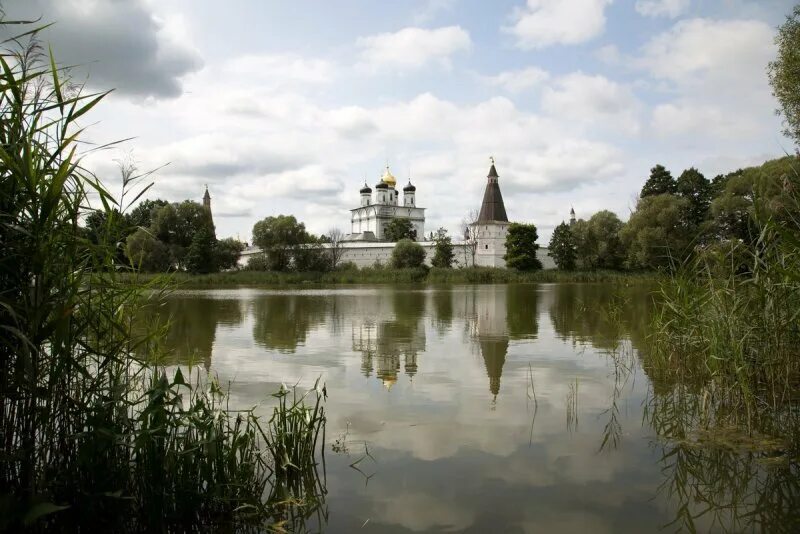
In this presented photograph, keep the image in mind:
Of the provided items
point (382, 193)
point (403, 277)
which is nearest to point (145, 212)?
point (403, 277)

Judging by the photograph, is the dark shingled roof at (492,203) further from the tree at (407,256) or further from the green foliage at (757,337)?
the green foliage at (757,337)

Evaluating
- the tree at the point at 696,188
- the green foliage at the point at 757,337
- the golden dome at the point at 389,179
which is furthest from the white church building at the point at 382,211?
the green foliage at the point at 757,337

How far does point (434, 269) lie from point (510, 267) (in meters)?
8.93

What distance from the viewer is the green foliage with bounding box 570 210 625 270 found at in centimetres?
4666

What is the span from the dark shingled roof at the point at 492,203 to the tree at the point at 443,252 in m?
6.79

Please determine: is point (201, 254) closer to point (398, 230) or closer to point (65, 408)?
point (398, 230)

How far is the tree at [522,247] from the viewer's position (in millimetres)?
49656

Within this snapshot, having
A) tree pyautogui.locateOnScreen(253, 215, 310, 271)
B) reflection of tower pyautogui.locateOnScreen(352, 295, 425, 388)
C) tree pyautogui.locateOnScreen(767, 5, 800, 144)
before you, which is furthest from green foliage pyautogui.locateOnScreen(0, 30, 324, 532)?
tree pyautogui.locateOnScreen(253, 215, 310, 271)

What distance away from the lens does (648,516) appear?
322cm

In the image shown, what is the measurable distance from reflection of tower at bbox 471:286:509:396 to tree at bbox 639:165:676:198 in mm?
34366

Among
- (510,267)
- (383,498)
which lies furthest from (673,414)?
(510,267)

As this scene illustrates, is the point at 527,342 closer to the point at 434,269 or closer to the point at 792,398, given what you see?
the point at 792,398

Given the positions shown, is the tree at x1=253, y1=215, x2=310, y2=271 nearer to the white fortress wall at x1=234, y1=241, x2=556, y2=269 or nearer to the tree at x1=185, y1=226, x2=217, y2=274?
the tree at x1=185, y1=226, x2=217, y2=274

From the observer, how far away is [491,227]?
59.9 metres
